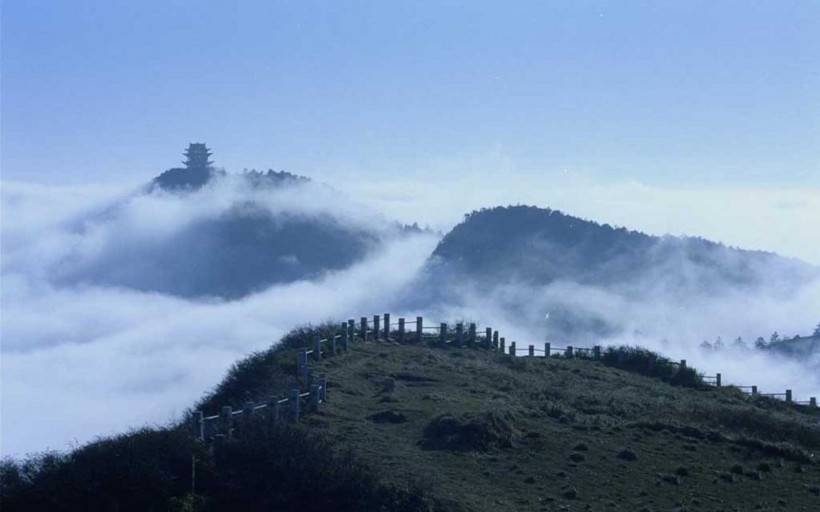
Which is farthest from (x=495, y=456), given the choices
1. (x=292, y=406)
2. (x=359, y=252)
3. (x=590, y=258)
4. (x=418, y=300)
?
(x=359, y=252)

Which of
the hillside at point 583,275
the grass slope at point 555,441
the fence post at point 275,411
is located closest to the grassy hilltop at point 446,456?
the grass slope at point 555,441

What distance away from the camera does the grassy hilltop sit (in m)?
17.7

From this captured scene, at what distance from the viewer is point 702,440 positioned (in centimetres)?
2411

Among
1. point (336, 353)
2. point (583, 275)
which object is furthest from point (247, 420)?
point (583, 275)

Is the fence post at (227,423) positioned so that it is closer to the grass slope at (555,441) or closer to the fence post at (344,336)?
the grass slope at (555,441)

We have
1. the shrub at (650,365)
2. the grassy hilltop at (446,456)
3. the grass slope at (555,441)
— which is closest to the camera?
the grassy hilltop at (446,456)

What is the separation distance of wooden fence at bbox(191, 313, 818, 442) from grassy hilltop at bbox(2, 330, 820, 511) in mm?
535

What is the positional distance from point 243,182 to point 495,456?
5820 inches

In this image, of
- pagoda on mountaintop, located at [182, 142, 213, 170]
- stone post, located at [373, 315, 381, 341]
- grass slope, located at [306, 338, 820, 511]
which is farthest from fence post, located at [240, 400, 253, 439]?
pagoda on mountaintop, located at [182, 142, 213, 170]

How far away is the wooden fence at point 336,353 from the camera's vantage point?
2097cm

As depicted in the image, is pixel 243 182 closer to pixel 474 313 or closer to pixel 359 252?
pixel 359 252

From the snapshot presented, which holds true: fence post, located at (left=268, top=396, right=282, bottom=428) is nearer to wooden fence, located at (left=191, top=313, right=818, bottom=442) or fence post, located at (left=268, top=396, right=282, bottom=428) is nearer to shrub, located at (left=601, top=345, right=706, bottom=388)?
wooden fence, located at (left=191, top=313, right=818, bottom=442)

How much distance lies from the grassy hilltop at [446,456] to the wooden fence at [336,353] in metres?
0.54

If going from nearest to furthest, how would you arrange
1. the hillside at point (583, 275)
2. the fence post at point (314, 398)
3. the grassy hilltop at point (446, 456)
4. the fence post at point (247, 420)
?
the grassy hilltop at point (446, 456) → the fence post at point (247, 420) → the fence post at point (314, 398) → the hillside at point (583, 275)
